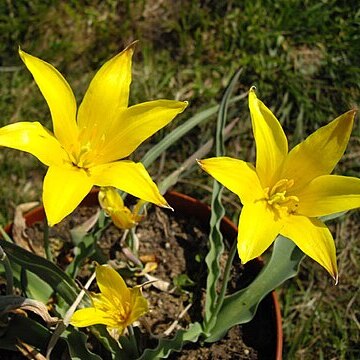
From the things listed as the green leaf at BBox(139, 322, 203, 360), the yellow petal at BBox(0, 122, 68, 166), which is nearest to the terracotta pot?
the green leaf at BBox(139, 322, 203, 360)

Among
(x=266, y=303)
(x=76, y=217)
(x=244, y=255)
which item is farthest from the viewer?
(x=76, y=217)

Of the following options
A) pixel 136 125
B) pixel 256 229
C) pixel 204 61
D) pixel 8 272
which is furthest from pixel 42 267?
pixel 204 61

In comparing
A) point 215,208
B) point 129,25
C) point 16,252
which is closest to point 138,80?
point 129,25

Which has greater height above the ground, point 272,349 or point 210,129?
point 210,129

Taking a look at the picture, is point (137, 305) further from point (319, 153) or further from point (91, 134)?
point (319, 153)

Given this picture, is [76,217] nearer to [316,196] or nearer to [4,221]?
[4,221]

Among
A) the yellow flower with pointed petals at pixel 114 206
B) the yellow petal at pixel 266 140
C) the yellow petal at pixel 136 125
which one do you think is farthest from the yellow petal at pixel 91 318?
the yellow petal at pixel 266 140
